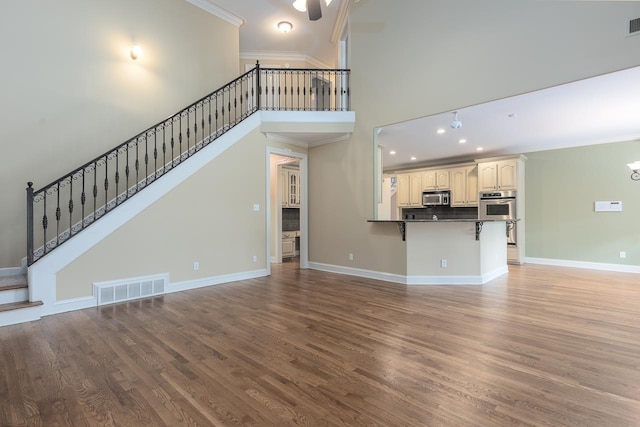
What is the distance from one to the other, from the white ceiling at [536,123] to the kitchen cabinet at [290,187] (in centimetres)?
251

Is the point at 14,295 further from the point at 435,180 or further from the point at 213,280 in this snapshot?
the point at 435,180

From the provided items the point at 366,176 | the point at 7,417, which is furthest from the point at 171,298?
the point at 366,176

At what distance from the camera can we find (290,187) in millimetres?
8125

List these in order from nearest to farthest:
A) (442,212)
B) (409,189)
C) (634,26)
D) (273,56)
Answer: (634,26), (273,56), (442,212), (409,189)

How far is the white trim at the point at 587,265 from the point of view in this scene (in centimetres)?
617

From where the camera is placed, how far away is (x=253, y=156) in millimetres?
5602

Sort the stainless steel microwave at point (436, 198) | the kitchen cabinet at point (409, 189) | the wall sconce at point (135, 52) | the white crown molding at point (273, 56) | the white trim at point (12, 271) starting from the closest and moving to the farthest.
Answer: the white trim at point (12, 271), the wall sconce at point (135, 52), the white crown molding at point (273, 56), the stainless steel microwave at point (436, 198), the kitchen cabinet at point (409, 189)

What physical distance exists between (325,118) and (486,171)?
14.8 feet

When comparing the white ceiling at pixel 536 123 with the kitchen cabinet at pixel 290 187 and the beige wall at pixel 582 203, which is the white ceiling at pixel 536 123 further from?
the kitchen cabinet at pixel 290 187

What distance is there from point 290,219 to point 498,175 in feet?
18.0

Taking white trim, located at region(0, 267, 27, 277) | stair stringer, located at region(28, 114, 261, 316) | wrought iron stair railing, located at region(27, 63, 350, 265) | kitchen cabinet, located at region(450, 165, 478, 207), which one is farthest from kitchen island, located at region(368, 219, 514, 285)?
white trim, located at region(0, 267, 27, 277)

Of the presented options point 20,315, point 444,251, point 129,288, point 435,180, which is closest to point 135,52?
point 129,288

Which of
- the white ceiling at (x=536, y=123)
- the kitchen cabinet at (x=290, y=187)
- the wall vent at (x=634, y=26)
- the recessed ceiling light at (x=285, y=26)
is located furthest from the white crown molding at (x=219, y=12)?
the wall vent at (x=634, y=26)

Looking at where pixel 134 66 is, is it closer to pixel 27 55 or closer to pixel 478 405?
pixel 27 55
